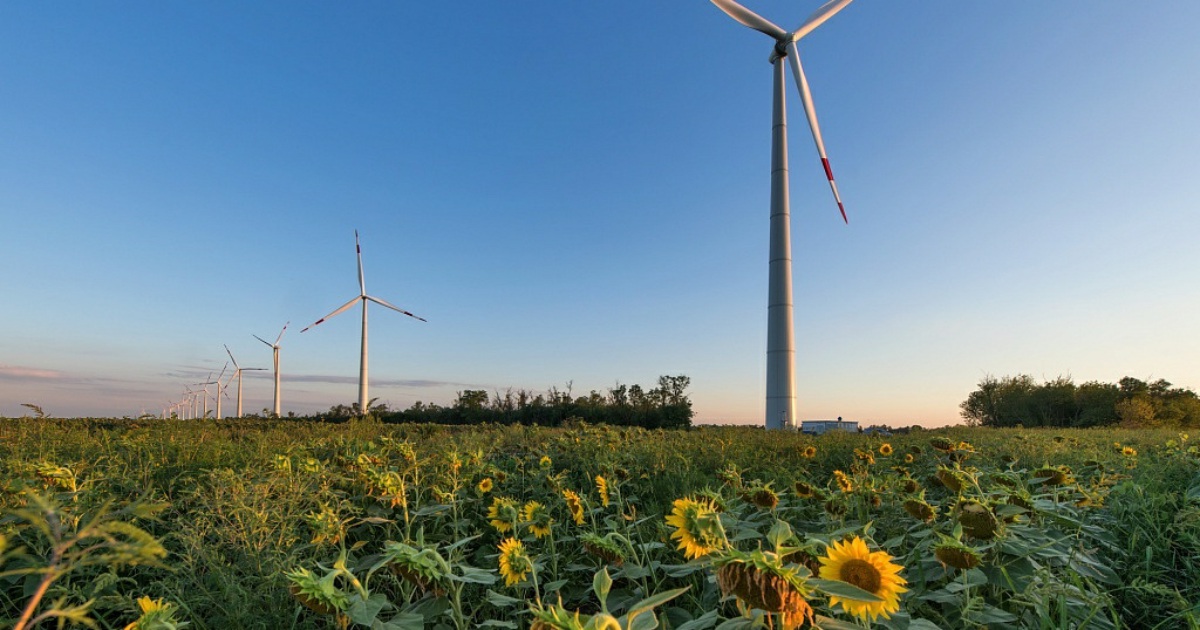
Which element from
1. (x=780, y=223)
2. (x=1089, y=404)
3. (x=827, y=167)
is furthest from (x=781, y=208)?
(x=1089, y=404)

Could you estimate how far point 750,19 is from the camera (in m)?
17.9

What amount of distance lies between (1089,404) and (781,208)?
2338 cm

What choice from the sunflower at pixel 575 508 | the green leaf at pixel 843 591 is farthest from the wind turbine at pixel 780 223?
the green leaf at pixel 843 591

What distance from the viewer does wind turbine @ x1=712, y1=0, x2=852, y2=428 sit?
1619cm

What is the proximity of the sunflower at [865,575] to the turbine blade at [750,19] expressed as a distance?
18.1 metres

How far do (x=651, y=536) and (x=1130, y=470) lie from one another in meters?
4.29

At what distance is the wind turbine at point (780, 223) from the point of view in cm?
1619

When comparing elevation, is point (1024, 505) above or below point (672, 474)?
above

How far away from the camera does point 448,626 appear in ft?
6.91

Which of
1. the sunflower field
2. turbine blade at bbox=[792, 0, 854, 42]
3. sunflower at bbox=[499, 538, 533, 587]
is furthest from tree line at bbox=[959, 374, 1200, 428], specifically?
sunflower at bbox=[499, 538, 533, 587]

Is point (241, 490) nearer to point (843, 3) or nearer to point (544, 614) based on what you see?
point (544, 614)

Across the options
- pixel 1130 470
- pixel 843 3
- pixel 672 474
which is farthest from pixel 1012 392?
pixel 672 474

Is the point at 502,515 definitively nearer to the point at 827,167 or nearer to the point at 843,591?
the point at 843,591

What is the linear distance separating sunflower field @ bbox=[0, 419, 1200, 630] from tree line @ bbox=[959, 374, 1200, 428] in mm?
26986
